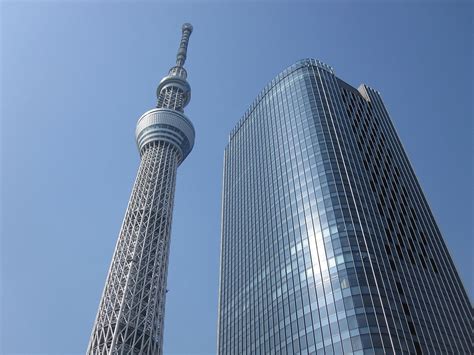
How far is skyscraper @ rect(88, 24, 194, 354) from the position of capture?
274 ft

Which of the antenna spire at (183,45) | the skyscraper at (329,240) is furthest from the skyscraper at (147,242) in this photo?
the skyscraper at (329,240)

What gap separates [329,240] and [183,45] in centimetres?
10971

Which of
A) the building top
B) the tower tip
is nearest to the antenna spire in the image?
the tower tip

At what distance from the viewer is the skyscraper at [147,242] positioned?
83438 mm

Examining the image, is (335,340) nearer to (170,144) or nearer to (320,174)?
(320,174)

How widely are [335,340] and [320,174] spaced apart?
33519mm

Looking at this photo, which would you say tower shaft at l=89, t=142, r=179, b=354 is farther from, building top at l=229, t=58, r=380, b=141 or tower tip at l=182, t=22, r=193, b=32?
tower tip at l=182, t=22, r=193, b=32

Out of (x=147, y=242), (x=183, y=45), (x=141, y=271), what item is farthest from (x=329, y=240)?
(x=183, y=45)

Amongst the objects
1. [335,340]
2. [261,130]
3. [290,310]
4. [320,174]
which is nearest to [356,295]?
[335,340]

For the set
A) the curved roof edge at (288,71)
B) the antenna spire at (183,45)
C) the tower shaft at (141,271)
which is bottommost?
the tower shaft at (141,271)

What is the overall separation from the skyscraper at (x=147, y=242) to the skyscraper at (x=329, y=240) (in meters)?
17.7

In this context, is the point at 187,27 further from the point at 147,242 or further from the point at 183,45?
the point at 147,242

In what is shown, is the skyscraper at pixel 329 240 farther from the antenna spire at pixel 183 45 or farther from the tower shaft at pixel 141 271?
the antenna spire at pixel 183 45

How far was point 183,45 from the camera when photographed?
16800 centimetres
